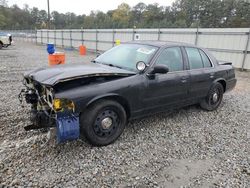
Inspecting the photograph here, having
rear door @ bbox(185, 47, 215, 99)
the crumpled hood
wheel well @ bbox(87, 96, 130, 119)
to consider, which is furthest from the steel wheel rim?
rear door @ bbox(185, 47, 215, 99)

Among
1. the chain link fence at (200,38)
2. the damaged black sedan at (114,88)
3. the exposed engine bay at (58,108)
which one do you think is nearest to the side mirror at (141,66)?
the damaged black sedan at (114,88)

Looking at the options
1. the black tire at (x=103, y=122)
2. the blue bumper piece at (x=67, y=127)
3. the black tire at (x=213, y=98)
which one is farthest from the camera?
the black tire at (x=213, y=98)

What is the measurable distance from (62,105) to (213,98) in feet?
12.2

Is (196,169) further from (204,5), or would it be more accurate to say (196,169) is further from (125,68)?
(204,5)

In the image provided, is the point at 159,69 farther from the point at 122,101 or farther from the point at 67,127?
the point at 67,127

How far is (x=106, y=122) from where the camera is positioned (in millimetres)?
3369

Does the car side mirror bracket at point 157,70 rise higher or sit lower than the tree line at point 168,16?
lower

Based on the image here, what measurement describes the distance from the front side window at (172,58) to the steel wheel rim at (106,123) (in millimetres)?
1298

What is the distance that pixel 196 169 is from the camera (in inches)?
120

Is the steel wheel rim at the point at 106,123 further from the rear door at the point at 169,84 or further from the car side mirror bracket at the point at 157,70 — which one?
the car side mirror bracket at the point at 157,70

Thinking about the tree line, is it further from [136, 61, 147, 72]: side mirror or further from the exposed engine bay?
the exposed engine bay

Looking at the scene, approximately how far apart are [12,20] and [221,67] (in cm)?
8246

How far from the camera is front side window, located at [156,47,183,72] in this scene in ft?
13.2

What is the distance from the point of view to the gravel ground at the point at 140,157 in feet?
9.00
